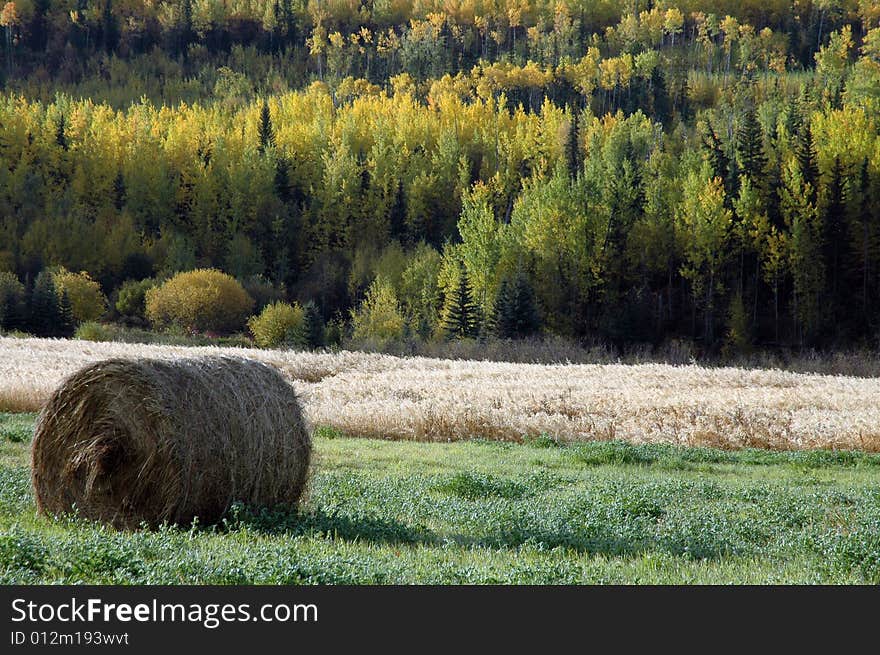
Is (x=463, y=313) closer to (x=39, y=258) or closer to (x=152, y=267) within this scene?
(x=152, y=267)

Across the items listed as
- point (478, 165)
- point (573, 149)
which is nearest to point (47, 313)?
point (478, 165)

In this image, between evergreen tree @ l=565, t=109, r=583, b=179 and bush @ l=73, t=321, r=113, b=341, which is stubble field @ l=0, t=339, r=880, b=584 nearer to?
bush @ l=73, t=321, r=113, b=341

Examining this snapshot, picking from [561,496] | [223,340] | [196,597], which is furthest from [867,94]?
[196,597]

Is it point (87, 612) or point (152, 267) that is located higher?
point (87, 612)

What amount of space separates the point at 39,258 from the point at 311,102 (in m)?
63.3

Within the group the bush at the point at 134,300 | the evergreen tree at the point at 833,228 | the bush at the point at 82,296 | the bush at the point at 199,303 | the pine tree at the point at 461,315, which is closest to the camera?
the pine tree at the point at 461,315

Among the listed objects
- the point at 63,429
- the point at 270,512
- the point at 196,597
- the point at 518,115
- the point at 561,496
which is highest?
the point at 196,597

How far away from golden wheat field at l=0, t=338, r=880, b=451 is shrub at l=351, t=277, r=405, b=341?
36.8 meters

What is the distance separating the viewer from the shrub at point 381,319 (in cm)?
6941

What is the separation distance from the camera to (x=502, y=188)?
10369 cm

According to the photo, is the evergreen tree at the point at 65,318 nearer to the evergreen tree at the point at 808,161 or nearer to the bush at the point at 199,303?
the bush at the point at 199,303

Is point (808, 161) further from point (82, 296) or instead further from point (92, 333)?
point (82, 296)

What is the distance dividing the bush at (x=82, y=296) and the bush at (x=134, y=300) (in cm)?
238

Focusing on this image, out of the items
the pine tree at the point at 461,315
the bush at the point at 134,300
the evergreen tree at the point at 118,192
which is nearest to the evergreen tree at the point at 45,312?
the bush at the point at 134,300
